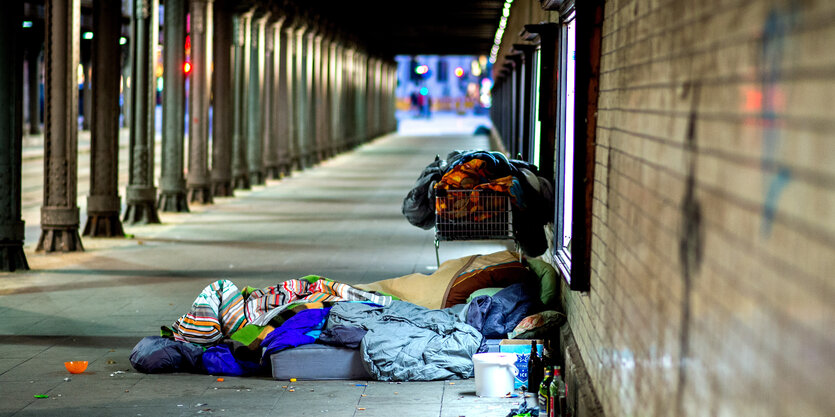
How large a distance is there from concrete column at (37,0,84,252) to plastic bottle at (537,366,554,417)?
9004 millimetres

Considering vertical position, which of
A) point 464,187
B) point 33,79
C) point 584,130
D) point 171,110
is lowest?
point 464,187

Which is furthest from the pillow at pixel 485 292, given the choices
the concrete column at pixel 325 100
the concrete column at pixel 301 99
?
the concrete column at pixel 325 100

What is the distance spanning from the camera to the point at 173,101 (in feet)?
63.3

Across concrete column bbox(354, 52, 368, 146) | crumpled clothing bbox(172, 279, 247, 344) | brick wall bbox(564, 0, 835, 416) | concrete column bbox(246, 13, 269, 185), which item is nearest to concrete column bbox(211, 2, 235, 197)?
concrete column bbox(246, 13, 269, 185)

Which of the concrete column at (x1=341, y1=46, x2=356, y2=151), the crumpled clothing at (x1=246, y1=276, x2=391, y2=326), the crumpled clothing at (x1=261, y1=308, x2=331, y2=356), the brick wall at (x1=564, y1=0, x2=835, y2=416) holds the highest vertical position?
the concrete column at (x1=341, y1=46, x2=356, y2=151)

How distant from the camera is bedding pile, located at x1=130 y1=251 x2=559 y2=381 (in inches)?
292

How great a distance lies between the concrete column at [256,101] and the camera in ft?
86.0

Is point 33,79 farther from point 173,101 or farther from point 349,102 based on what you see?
point 173,101

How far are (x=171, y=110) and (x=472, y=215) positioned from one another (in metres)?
11.8

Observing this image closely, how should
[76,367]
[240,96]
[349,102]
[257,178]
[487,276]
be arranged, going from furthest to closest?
[349,102] → [257,178] → [240,96] → [487,276] → [76,367]

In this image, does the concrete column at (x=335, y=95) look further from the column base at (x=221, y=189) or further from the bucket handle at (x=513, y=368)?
the bucket handle at (x=513, y=368)

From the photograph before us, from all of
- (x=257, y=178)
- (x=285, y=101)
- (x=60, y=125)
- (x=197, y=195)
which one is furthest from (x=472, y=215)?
(x=285, y=101)

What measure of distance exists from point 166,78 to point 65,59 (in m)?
5.47

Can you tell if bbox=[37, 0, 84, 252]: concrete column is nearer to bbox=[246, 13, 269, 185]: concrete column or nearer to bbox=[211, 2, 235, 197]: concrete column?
bbox=[211, 2, 235, 197]: concrete column
